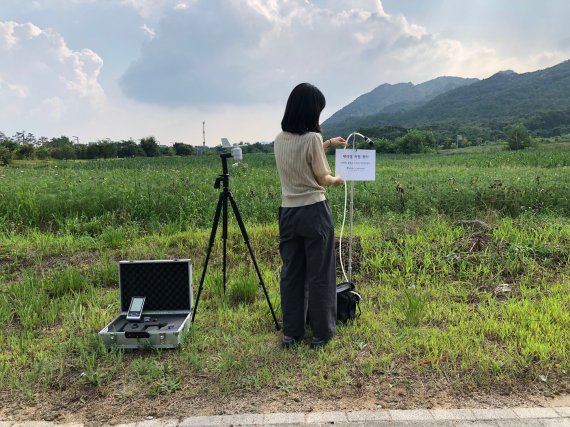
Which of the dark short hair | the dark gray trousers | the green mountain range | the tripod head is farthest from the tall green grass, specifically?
the green mountain range

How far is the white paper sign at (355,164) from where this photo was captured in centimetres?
367

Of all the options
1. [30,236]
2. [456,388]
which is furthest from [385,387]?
[30,236]

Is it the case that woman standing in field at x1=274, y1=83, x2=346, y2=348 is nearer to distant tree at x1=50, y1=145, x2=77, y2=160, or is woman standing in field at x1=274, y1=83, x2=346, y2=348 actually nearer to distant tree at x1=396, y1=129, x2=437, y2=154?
distant tree at x1=396, y1=129, x2=437, y2=154

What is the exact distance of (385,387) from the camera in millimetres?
2658

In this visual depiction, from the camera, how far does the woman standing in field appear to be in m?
2.92

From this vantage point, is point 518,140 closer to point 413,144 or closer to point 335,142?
point 413,144

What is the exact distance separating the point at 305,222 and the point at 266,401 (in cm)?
124

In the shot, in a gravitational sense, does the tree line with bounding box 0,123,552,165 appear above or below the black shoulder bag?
above

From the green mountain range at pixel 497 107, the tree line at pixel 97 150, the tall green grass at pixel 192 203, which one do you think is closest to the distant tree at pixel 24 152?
the tree line at pixel 97 150

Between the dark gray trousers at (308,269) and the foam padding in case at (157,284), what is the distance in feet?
3.36

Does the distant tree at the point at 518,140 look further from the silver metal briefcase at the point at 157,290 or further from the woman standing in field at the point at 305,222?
the silver metal briefcase at the point at 157,290

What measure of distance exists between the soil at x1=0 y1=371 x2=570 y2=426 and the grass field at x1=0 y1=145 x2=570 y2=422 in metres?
0.03

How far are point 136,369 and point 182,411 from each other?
62 cm

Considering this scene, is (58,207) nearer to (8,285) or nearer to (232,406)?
(8,285)
